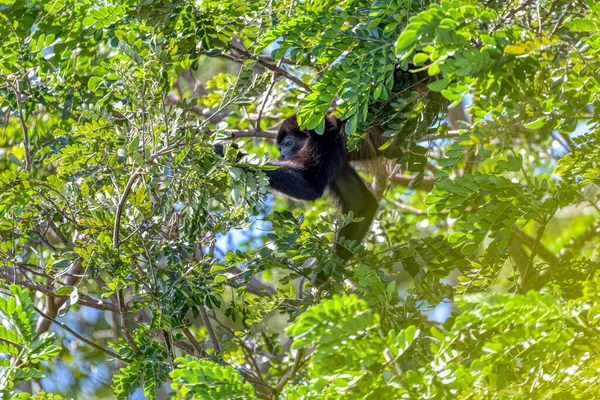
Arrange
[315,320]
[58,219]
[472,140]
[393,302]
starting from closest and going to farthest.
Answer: [315,320] < [472,140] < [393,302] < [58,219]

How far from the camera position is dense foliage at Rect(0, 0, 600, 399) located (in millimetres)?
2055

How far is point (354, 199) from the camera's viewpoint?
5766 millimetres

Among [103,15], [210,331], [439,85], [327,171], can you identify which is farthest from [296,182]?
[439,85]

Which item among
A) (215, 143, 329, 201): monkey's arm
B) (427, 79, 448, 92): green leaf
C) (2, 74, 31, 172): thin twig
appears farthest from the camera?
(215, 143, 329, 201): monkey's arm

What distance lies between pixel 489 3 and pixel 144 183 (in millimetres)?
1756

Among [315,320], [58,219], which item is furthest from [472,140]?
[58,219]

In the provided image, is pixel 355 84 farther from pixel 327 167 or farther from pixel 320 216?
pixel 327 167

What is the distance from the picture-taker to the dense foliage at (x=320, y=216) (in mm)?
2055

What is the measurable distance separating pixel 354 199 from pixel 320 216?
2.26 metres

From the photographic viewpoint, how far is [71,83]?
419cm

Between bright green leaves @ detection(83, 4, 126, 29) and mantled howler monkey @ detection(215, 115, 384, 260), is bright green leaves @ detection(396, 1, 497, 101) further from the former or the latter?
mantled howler monkey @ detection(215, 115, 384, 260)

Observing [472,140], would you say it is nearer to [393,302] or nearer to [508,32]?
[508,32]

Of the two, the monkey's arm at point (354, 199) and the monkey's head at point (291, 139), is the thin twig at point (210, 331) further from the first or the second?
the monkey's arm at point (354, 199)

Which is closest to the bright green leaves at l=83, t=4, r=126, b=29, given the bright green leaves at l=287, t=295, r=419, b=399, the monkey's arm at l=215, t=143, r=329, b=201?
the monkey's arm at l=215, t=143, r=329, b=201
